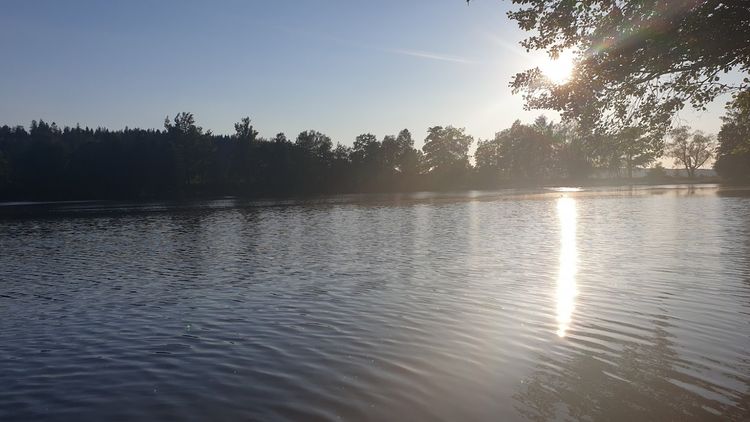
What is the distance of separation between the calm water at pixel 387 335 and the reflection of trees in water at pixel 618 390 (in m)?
0.04

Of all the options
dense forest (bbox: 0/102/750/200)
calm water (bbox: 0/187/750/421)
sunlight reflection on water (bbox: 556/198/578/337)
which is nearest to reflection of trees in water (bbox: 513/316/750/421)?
calm water (bbox: 0/187/750/421)

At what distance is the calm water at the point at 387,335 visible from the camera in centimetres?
993

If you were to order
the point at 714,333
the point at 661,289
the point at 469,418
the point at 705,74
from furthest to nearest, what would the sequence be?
the point at 661,289, the point at 705,74, the point at 714,333, the point at 469,418

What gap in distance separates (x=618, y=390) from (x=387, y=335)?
6015 millimetres

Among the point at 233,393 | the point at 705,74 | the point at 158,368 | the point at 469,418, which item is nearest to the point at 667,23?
the point at 705,74

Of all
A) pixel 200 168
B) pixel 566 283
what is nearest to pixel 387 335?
pixel 566 283

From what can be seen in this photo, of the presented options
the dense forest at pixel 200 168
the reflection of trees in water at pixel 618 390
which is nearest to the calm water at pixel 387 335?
the reflection of trees in water at pixel 618 390

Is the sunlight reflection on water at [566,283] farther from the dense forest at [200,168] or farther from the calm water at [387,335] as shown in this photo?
the dense forest at [200,168]

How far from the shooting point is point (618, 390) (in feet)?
33.4

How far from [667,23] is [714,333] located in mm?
8083

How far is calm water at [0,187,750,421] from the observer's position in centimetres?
993

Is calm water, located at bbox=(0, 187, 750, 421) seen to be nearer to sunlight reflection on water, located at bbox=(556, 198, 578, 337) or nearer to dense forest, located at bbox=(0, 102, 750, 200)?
sunlight reflection on water, located at bbox=(556, 198, 578, 337)

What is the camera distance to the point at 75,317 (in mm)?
17609

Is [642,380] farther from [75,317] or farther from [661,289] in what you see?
[75,317]
